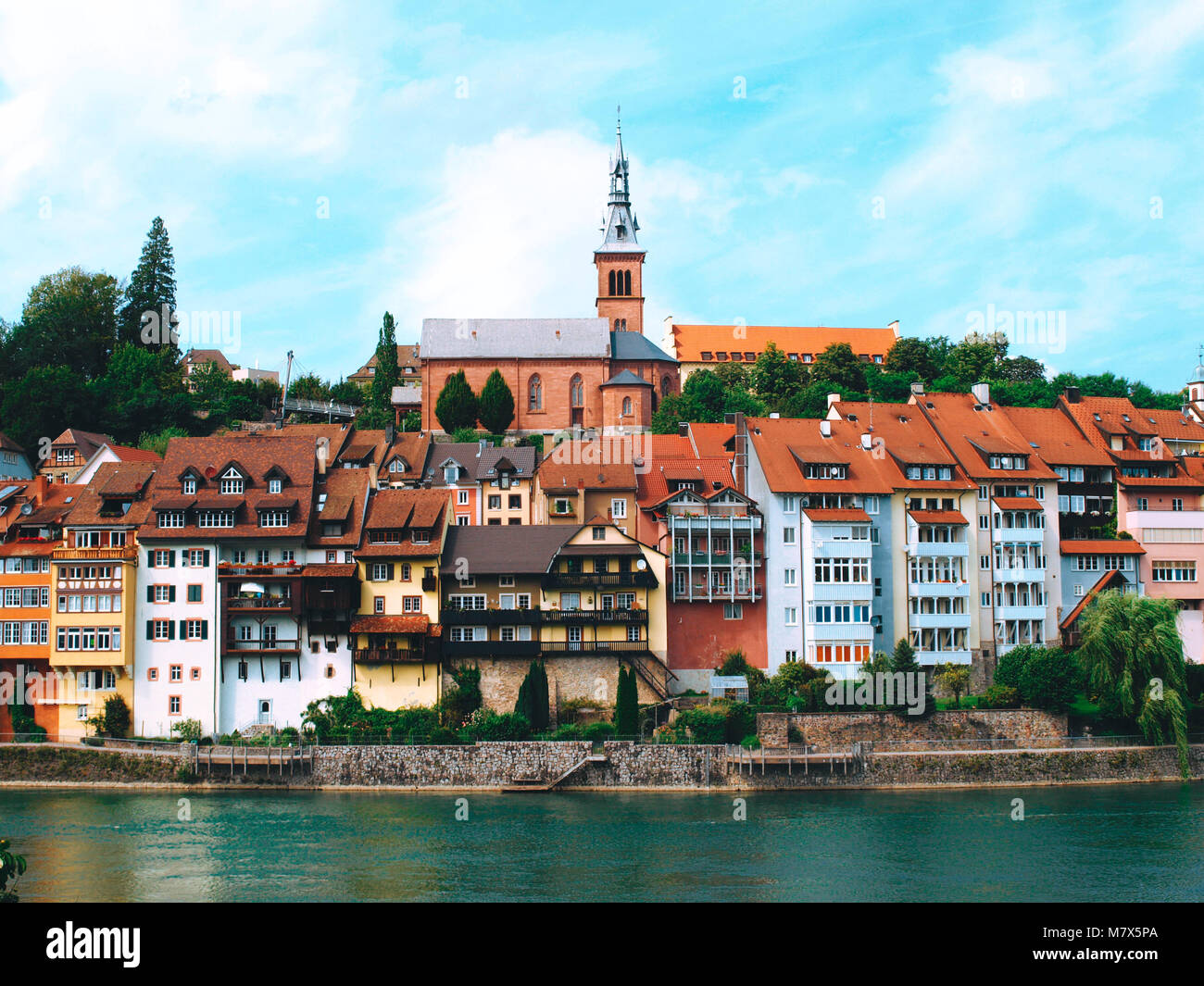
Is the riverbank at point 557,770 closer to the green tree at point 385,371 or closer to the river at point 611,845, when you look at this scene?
Result: the river at point 611,845

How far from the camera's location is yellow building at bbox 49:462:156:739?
203ft

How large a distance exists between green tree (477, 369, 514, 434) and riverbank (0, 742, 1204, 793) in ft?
197

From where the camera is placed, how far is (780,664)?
6341cm

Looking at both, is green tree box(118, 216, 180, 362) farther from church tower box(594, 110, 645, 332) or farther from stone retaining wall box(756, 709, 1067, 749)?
stone retaining wall box(756, 709, 1067, 749)

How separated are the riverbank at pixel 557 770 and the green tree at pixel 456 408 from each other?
59.1m

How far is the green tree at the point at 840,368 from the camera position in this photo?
117 m

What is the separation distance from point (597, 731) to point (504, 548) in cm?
1130

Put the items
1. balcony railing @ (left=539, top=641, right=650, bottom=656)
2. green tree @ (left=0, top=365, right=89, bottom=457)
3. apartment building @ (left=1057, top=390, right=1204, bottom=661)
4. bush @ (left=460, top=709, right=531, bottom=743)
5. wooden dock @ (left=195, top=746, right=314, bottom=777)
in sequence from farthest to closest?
1. green tree @ (left=0, top=365, right=89, bottom=457)
2. apartment building @ (left=1057, top=390, right=1204, bottom=661)
3. balcony railing @ (left=539, top=641, right=650, bottom=656)
4. bush @ (left=460, top=709, right=531, bottom=743)
5. wooden dock @ (left=195, top=746, right=314, bottom=777)

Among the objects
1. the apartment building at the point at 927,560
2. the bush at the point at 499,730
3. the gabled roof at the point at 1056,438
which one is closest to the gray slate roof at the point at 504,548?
the bush at the point at 499,730

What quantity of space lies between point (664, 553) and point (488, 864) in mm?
27189

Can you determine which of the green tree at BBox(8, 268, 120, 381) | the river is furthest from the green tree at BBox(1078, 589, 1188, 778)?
the green tree at BBox(8, 268, 120, 381)

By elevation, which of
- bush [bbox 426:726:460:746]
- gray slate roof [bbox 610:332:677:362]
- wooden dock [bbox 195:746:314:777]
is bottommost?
wooden dock [bbox 195:746:314:777]

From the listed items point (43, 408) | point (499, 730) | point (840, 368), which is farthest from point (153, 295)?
point (499, 730)

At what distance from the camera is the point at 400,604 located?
6347cm
